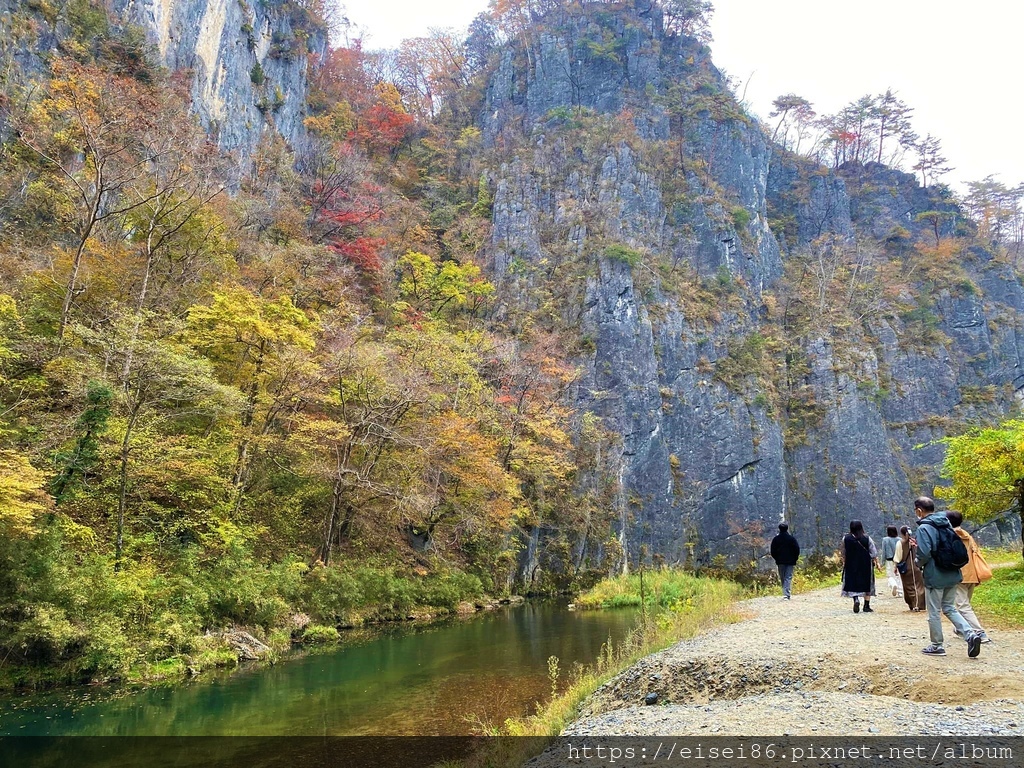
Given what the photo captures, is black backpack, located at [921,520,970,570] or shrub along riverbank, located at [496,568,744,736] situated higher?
black backpack, located at [921,520,970,570]

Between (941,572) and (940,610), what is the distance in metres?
0.48

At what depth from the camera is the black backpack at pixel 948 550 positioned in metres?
6.08

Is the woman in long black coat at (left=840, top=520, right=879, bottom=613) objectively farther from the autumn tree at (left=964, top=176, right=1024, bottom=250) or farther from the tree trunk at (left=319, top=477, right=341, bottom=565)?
the autumn tree at (left=964, top=176, right=1024, bottom=250)

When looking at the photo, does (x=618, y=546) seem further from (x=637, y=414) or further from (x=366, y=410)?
(x=366, y=410)

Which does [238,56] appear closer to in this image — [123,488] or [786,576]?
[123,488]

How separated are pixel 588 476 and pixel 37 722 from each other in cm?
2411

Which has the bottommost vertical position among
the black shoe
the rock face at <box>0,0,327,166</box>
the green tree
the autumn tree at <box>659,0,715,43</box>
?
the black shoe

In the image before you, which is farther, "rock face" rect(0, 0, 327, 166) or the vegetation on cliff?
"rock face" rect(0, 0, 327, 166)

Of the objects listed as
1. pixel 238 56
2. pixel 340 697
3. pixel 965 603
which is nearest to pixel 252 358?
pixel 340 697

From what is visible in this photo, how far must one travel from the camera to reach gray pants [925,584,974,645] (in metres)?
6.25

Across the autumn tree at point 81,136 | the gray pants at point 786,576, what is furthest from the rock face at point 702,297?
the autumn tree at point 81,136

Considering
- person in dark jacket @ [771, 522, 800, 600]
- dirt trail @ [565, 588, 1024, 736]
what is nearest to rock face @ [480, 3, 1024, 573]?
person in dark jacket @ [771, 522, 800, 600]

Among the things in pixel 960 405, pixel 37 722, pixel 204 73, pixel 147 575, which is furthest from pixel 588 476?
pixel 204 73

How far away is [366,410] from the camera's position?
19.5 m
